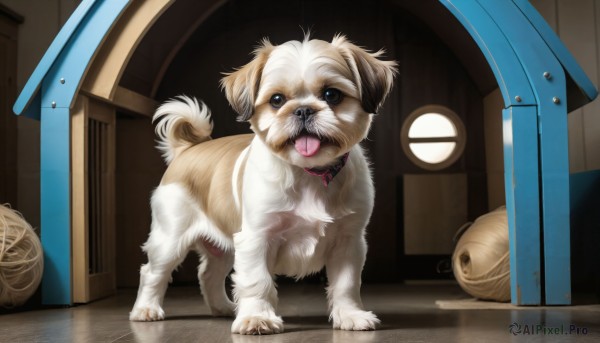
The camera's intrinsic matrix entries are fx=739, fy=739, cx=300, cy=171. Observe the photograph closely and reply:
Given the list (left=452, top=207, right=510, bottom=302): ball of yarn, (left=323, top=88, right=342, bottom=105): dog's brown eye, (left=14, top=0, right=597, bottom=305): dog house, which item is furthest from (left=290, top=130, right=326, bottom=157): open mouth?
(left=452, top=207, right=510, bottom=302): ball of yarn

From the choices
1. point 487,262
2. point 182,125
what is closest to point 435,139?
point 487,262

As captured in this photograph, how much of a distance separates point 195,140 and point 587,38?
194 centimetres

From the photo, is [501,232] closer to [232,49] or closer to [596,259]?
[596,259]

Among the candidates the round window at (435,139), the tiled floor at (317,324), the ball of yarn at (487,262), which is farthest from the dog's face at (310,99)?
the round window at (435,139)

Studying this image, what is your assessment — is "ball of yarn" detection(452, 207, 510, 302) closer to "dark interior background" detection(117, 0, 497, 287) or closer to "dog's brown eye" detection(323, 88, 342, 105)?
"dark interior background" detection(117, 0, 497, 287)

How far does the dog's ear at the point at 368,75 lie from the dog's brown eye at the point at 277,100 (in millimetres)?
208

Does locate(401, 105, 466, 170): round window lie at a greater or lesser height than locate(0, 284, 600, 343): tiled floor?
greater

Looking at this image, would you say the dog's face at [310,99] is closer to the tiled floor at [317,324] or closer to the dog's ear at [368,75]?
the dog's ear at [368,75]

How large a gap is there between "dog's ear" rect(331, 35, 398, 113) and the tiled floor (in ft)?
2.03

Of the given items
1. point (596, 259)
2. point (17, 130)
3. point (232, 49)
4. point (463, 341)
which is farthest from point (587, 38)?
point (17, 130)

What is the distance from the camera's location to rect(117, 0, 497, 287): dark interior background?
11.3 ft

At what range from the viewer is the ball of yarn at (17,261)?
2533 mm

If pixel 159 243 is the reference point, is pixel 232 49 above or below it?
above

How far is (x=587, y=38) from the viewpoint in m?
3.42
